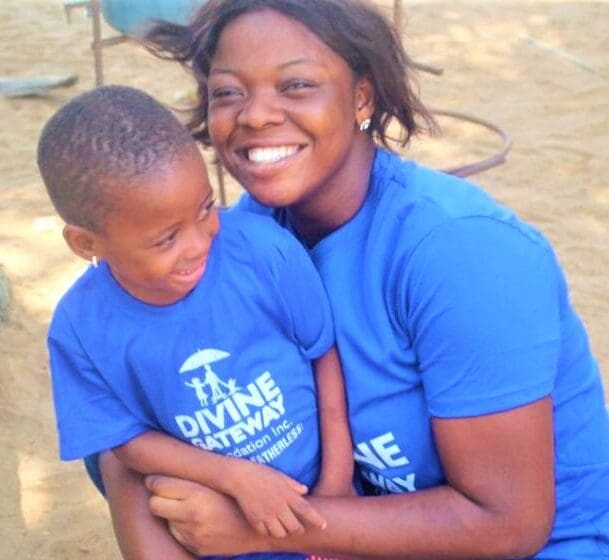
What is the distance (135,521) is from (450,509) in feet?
1.76

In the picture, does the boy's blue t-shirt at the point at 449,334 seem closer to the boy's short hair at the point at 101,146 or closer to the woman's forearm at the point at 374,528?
the woman's forearm at the point at 374,528

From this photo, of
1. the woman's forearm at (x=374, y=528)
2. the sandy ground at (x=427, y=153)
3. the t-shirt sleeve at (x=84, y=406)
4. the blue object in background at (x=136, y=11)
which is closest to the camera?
the woman's forearm at (x=374, y=528)

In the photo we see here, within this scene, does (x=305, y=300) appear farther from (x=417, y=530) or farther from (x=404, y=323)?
(x=417, y=530)

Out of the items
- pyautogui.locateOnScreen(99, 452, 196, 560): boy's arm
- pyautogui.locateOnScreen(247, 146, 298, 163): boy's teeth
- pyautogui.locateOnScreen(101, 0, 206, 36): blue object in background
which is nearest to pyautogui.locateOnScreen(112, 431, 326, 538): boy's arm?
pyautogui.locateOnScreen(99, 452, 196, 560): boy's arm

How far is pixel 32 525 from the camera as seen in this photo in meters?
3.05

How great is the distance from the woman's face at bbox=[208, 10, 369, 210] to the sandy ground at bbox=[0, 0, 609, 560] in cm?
159

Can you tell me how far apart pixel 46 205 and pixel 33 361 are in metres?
1.72

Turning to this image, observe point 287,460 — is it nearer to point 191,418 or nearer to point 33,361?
point 191,418

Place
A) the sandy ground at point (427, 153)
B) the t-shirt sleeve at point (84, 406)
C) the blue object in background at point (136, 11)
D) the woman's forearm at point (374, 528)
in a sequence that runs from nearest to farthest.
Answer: the woman's forearm at point (374, 528) → the t-shirt sleeve at point (84, 406) → the sandy ground at point (427, 153) → the blue object in background at point (136, 11)

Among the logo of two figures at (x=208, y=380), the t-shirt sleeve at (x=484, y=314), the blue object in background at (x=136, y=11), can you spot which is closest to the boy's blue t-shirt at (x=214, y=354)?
the logo of two figures at (x=208, y=380)

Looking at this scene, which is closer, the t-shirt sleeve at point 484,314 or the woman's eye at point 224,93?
the t-shirt sleeve at point 484,314

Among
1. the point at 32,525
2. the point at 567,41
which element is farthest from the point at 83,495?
the point at 567,41

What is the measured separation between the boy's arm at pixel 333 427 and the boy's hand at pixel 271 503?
72 mm

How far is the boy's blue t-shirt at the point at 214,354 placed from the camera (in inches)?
66.9
